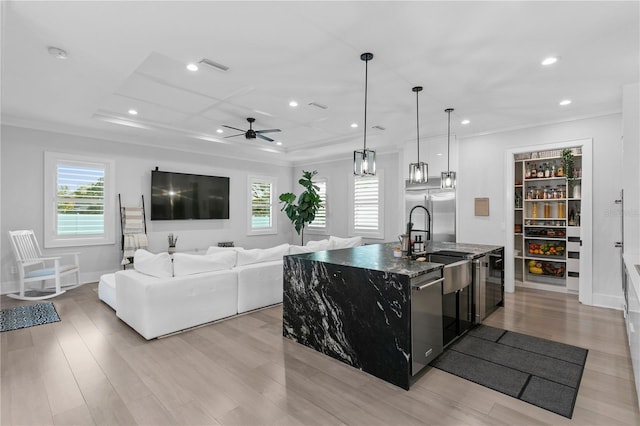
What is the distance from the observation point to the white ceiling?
250 centimetres

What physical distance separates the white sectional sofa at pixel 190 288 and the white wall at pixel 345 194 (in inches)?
133

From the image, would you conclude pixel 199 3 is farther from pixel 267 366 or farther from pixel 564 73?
pixel 564 73

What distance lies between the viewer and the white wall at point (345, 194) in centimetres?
745

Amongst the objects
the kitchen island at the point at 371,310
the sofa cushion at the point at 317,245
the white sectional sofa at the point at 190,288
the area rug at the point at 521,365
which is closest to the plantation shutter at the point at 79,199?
the white sectional sofa at the point at 190,288

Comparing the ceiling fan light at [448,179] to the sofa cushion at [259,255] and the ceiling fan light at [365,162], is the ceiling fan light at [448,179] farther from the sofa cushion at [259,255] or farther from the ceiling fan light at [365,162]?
the sofa cushion at [259,255]

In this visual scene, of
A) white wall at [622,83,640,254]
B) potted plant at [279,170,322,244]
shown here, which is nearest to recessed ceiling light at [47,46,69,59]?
potted plant at [279,170,322,244]

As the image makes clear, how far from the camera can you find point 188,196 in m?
7.15

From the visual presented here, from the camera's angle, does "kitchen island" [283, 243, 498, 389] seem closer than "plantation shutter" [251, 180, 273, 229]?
Yes

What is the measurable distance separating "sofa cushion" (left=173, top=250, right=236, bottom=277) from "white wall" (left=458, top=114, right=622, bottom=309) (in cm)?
432

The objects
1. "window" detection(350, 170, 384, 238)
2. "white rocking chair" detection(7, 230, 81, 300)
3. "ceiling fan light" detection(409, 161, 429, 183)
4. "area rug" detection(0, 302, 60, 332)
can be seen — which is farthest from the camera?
"window" detection(350, 170, 384, 238)

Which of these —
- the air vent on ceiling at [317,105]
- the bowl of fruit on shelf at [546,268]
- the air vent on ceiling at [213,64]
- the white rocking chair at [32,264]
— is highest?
the air vent on ceiling at [213,64]

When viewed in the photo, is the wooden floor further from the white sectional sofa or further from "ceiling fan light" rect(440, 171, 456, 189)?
"ceiling fan light" rect(440, 171, 456, 189)

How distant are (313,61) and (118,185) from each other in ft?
16.1

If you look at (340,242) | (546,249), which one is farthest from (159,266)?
(546,249)
